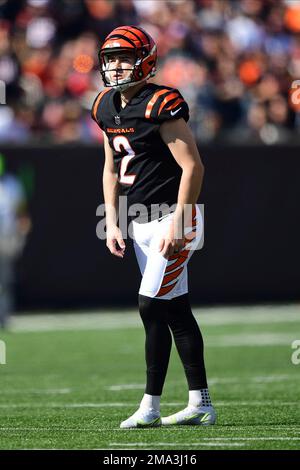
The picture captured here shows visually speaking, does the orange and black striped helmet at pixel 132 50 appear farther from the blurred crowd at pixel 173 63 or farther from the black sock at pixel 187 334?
the blurred crowd at pixel 173 63

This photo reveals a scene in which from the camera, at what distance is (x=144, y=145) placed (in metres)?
5.88

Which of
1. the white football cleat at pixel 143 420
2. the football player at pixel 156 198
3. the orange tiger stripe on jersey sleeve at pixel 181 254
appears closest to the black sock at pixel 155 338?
the football player at pixel 156 198

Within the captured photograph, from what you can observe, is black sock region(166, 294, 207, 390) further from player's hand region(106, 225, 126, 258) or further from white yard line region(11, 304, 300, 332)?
white yard line region(11, 304, 300, 332)

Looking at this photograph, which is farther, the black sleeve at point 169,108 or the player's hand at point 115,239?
the player's hand at point 115,239

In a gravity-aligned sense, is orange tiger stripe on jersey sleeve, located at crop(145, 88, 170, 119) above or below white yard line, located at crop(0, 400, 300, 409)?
above

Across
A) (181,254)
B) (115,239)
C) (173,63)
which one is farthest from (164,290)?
(173,63)

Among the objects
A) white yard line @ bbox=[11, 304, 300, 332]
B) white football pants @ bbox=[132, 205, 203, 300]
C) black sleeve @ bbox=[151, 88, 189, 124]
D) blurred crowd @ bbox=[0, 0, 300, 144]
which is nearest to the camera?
black sleeve @ bbox=[151, 88, 189, 124]

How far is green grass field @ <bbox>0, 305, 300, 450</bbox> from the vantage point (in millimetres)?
5406

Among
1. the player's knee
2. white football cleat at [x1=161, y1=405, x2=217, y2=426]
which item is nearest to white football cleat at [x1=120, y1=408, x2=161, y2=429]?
white football cleat at [x1=161, y1=405, x2=217, y2=426]

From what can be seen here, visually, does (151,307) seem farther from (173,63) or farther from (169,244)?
(173,63)

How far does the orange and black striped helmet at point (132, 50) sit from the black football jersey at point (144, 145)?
88mm

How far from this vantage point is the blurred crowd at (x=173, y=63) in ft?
48.6

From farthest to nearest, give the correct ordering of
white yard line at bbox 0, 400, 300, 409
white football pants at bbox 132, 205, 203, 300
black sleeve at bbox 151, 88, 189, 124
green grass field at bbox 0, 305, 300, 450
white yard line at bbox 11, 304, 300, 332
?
1. white yard line at bbox 11, 304, 300, 332
2. white yard line at bbox 0, 400, 300, 409
3. white football pants at bbox 132, 205, 203, 300
4. black sleeve at bbox 151, 88, 189, 124
5. green grass field at bbox 0, 305, 300, 450

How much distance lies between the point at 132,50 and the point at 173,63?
9.35m
